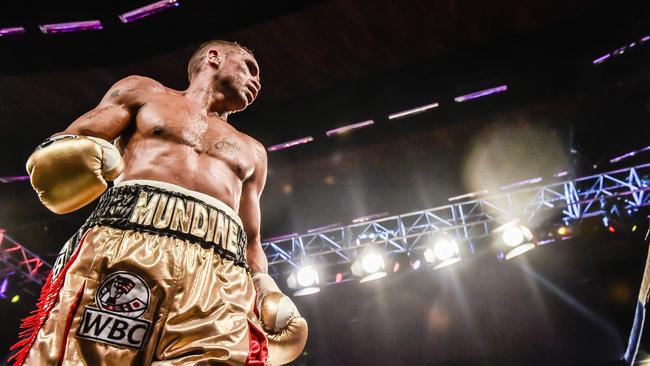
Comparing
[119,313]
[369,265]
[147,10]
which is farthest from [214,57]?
[369,265]

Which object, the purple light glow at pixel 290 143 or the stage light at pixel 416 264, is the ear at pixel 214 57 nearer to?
the purple light glow at pixel 290 143

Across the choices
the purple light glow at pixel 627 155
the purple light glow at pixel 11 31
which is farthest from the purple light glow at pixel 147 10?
the purple light glow at pixel 627 155

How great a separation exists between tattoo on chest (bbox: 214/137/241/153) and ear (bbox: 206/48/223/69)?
363 millimetres

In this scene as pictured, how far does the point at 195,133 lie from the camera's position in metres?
1.54

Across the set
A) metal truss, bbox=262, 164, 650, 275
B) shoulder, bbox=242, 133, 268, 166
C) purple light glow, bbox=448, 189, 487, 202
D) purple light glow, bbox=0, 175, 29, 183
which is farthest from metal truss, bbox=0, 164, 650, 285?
shoulder, bbox=242, 133, 268, 166

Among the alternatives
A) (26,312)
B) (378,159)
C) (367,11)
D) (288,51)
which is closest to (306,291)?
A: (378,159)

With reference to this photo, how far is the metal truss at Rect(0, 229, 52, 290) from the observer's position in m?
6.10

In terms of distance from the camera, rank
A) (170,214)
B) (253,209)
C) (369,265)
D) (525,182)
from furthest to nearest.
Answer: (525,182) < (369,265) < (253,209) < (170,214)

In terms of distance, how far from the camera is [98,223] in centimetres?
125

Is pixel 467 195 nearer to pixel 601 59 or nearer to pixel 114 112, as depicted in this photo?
pixel 601 59

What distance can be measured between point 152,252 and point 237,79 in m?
0.79

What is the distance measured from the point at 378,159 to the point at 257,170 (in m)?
4.59

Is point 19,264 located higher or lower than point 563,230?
higher

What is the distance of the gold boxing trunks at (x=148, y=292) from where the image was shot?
3.48 ft
